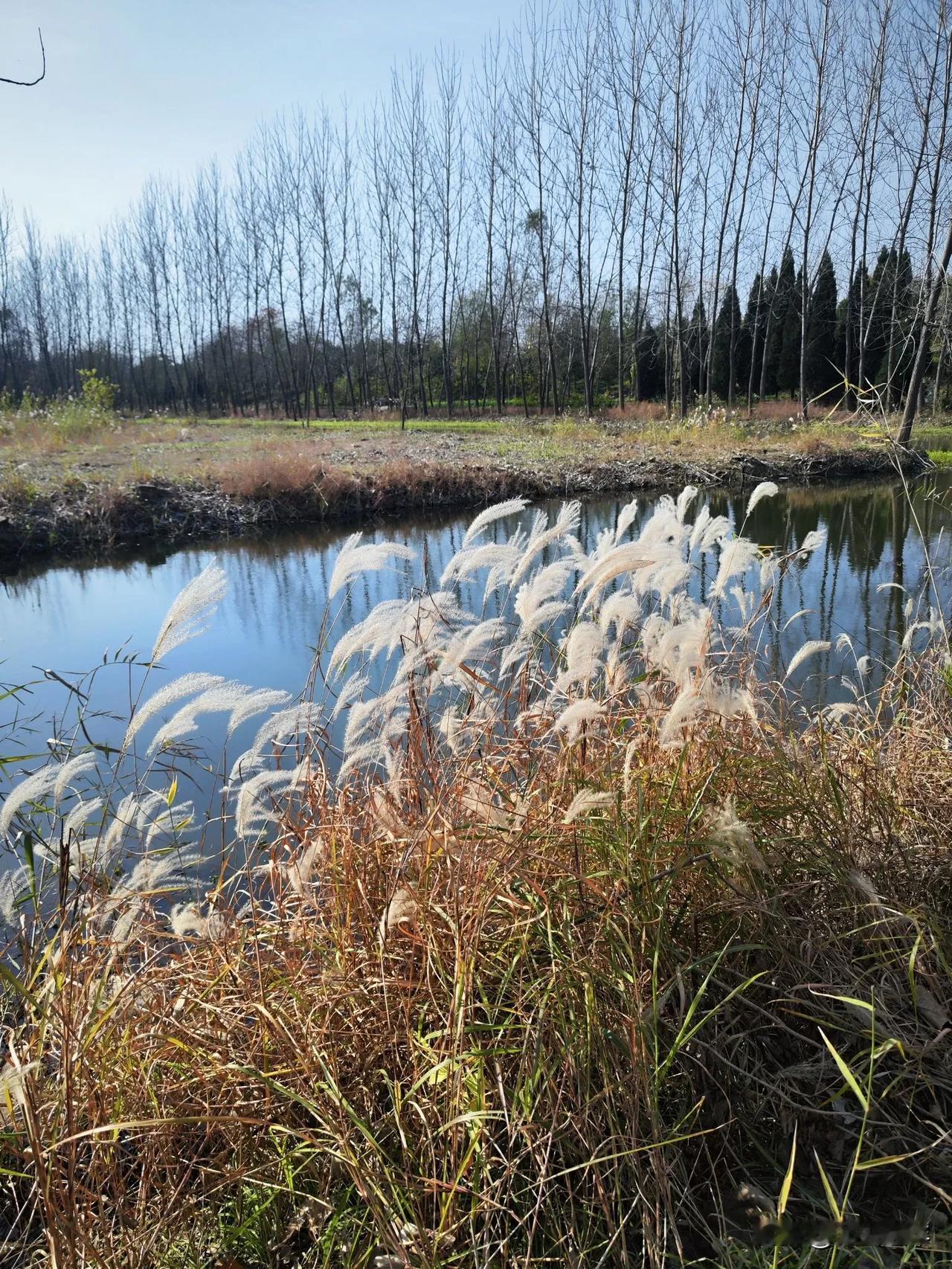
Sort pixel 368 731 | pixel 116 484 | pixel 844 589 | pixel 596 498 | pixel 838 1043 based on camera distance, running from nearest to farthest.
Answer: pixel 838 1043 → pixel 368 731 → pixel 844 589 → pixel 116 484 → pixel 596 498

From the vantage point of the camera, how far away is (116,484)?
35.9 feet

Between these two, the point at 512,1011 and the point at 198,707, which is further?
the point at 198,707

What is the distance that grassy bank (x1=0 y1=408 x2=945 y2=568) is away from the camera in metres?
10.4

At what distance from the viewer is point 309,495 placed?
1180 cm

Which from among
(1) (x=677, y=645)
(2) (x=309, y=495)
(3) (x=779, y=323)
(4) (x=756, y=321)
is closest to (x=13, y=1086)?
(1) (x=677, y=645)

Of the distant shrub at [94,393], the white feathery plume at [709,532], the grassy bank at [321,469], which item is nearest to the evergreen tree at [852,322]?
the grassy bank at [321,469]

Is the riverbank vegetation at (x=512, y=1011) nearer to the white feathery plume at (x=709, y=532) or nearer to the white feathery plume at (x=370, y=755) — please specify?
the white feathery plume at (x=370, y=755)

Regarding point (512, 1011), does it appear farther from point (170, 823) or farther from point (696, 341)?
point (696, 341)

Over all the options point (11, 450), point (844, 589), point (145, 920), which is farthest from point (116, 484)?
point (145, 920)

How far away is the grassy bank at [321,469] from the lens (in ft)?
34.2

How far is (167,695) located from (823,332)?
112ft

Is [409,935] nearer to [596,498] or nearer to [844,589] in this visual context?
[844,589]

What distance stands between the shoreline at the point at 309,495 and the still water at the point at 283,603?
692 mm

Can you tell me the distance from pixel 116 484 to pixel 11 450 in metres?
4.91
